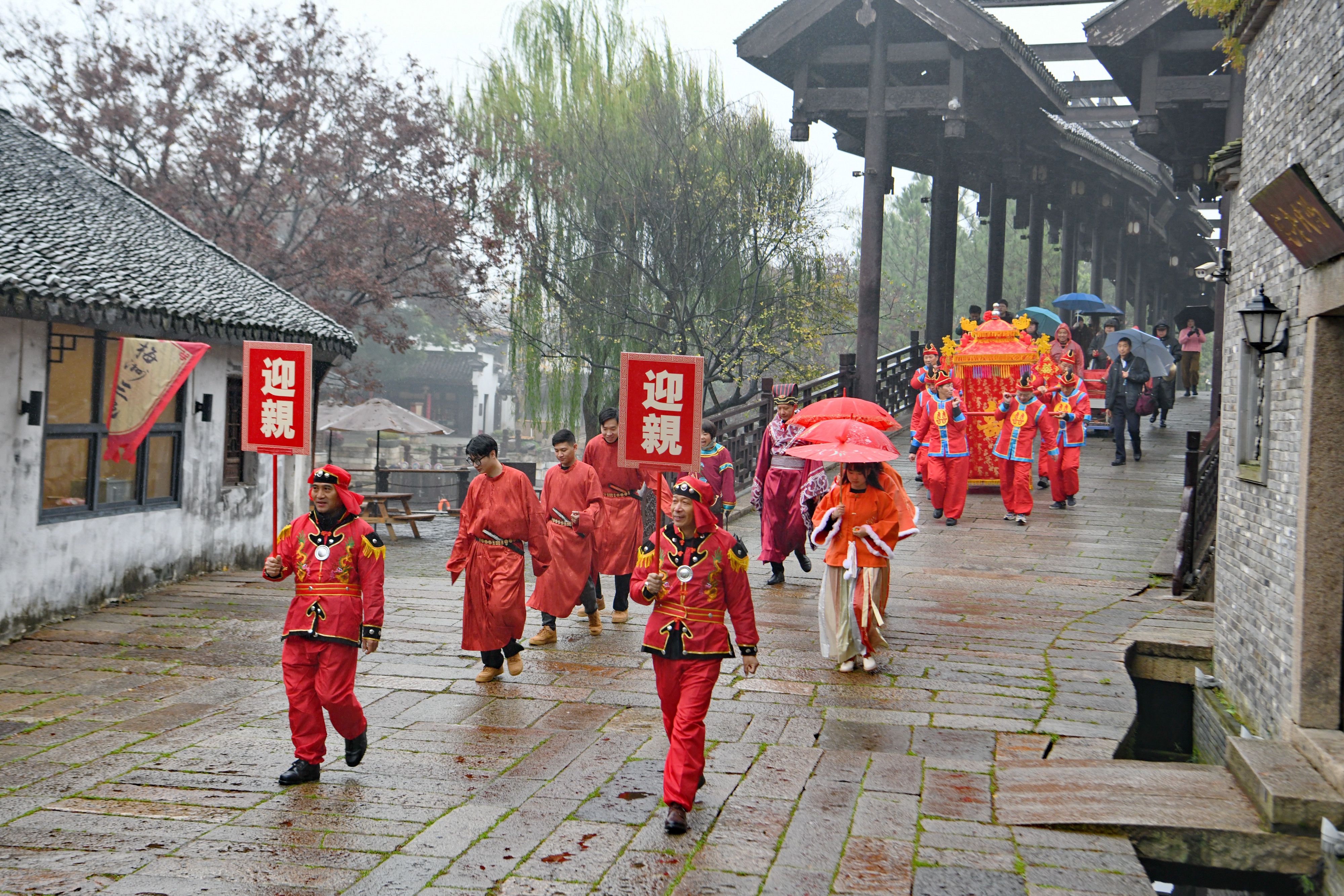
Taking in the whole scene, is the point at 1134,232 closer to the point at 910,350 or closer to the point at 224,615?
the point at 910,350

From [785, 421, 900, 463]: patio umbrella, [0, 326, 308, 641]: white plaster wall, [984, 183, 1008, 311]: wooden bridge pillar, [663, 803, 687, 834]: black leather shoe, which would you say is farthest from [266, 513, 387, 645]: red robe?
[984, 183, 1008, 311]: wooden bridge pillar

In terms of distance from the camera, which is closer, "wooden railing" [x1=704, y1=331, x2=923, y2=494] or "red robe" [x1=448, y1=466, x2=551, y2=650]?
"red robe" [x1=448, y1=466, x2=551, y2=650]

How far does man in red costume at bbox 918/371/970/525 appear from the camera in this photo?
1283 centimetres

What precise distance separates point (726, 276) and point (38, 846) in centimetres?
1784

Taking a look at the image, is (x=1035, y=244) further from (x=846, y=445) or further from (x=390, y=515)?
(x=846, y=445)

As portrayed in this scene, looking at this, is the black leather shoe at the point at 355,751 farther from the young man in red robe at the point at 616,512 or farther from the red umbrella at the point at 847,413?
the red umbrella at the point at 847,413

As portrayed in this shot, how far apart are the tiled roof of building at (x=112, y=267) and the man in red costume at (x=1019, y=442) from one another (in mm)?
7322

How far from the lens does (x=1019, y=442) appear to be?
13078 mm

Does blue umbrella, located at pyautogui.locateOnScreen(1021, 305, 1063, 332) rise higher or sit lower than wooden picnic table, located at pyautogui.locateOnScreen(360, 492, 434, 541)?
higher

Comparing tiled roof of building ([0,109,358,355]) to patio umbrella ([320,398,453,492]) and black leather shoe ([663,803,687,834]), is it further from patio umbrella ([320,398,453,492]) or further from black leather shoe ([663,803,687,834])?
patio umbrella ([320,398,453,492])

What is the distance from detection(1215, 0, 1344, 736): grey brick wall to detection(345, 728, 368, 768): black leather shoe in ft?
14.9

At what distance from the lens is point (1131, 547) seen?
12125 millimetres

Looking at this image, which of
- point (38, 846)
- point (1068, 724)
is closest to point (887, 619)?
point (1068, 724)

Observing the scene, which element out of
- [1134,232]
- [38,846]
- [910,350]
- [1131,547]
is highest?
[1134,232]
